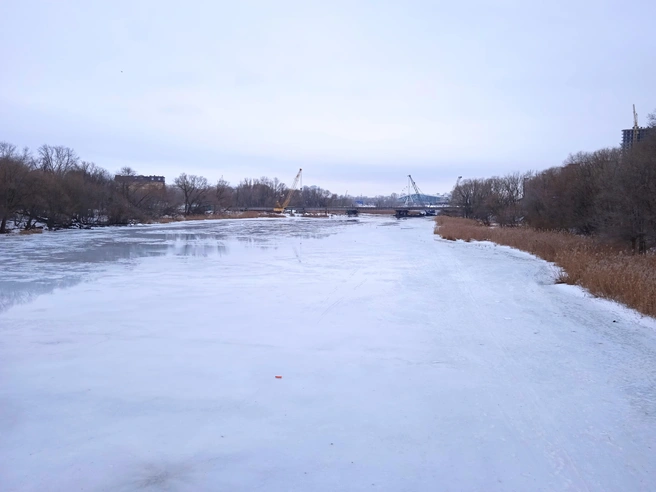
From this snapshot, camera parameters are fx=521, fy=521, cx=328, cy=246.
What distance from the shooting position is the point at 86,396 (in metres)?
5.50

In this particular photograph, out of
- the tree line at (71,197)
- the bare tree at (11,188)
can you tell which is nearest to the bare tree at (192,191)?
the tree line at (71,197)

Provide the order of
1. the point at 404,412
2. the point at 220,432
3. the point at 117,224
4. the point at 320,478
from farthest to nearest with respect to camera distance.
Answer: the point at 117,224 < the point at 404,412 < the point at 220,432 < the point at 320,478

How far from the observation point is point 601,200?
24.2 m

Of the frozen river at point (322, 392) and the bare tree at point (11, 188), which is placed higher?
the bare tree at point (11, 188)

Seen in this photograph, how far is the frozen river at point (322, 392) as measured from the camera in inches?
158

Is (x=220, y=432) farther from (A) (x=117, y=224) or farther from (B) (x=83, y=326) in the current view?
(A) (x=117, y=224)

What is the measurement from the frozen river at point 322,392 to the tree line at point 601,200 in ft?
30.9

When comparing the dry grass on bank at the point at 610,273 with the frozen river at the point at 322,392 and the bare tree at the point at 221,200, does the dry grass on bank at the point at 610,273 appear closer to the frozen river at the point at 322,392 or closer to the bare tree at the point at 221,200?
the frozen river at the point at 322,392

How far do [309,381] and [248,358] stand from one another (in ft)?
4.03

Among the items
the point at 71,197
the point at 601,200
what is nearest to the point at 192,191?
the point at 71,197

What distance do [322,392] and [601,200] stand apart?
74.6ft

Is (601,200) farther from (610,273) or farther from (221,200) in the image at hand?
(221,200)

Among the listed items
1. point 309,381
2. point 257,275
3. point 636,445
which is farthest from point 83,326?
point 636,445

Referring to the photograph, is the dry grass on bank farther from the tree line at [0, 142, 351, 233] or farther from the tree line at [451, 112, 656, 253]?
the tree line at [0, 142, 351, 233]
